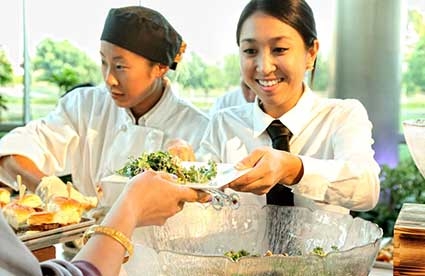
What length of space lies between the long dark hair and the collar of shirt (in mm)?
156

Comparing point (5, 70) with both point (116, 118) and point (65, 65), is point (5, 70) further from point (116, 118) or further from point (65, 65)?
point (116, 118)

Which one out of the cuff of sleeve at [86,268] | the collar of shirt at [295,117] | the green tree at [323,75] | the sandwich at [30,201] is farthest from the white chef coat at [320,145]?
the green tree at [323,75]

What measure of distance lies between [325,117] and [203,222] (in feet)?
1.96

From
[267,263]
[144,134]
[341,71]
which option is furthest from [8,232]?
[341,71]

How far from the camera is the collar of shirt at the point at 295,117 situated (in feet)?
5.85

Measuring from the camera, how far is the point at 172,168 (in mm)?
1466

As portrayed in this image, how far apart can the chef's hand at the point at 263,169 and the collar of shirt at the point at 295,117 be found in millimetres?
269

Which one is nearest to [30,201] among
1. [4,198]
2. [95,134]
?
[4,198]

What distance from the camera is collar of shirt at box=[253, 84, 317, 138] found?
70.2 inches

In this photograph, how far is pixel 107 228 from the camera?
1058 millimetres

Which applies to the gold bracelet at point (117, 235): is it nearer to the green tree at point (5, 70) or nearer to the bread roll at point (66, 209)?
the bread roll at point (66, 209)

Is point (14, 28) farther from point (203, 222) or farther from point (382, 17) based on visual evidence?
point (203, 222)

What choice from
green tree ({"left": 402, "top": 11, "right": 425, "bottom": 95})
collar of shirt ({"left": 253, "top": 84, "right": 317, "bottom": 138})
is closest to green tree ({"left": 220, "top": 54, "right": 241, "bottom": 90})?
green tree ({"left": 402, "top": 11, "right": 425, "bottom": 95})

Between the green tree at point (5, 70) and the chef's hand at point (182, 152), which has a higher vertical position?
the chef's hand at point (182, 152)
